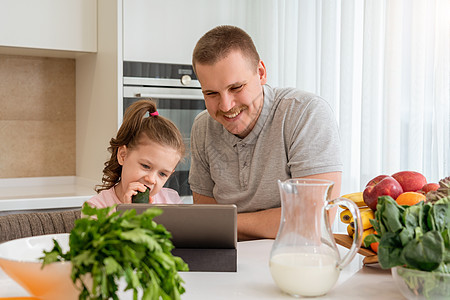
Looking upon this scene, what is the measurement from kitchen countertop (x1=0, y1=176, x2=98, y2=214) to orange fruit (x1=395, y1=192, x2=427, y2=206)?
1775mm

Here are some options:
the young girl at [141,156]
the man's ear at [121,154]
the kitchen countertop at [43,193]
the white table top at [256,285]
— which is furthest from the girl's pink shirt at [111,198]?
the kitchen countertop at [43,193]

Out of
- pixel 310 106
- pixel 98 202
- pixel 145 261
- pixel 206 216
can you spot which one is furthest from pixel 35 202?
pixel 145 261

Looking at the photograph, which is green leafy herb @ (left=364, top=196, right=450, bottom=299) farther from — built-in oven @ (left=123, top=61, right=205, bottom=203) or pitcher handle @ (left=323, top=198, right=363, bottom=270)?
built-in oven @ (left=123, top=61, right=205, bottom=203)

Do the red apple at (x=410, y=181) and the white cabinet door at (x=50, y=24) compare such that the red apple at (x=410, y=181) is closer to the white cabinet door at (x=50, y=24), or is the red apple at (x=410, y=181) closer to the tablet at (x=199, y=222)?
the tablet at (x=199, y=222)

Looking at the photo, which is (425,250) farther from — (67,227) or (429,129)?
(429,129)

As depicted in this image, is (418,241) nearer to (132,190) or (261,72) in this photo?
(132,190)

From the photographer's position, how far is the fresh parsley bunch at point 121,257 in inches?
27.0

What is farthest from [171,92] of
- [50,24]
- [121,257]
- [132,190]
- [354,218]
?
[121,257]

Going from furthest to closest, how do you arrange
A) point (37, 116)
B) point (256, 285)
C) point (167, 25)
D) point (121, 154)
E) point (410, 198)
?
1. point (37, 116)
2. point (167, 25)
3. point (121, 154)
4. point (410, 198)
5. point (256, 285)

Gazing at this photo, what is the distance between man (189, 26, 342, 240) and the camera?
1.71 m

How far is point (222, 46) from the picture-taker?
5.67 feet

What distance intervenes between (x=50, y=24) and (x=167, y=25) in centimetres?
60

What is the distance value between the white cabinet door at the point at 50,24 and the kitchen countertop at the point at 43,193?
0.75 metres

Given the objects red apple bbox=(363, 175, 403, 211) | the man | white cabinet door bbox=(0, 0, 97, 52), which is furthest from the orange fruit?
white cabinet door bbox=(0, 0, 97, 52)
